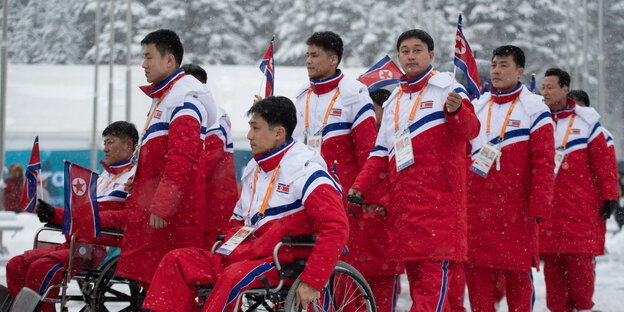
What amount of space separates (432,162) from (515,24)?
25237 millimetres

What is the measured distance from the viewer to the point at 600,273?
1020cm

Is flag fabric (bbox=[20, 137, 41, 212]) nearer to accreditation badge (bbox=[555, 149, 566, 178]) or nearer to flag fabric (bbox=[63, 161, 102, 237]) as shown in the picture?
flag fabric (bbox=[63, 161, 102, 237])

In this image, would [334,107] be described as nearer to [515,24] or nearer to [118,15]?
[118,15]

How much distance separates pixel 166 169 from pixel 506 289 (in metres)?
2.56

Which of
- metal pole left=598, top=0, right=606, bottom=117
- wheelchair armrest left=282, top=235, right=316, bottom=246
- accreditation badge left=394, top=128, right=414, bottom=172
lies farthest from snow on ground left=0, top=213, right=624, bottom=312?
wheelchair armrest left=282, top=235, right=316, bottom=246

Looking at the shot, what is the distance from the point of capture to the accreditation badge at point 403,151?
4.58 m

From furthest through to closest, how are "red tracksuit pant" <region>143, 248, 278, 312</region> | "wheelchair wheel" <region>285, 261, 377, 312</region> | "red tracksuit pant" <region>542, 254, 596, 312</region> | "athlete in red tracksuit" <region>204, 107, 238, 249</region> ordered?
1. "red tracksuit pant" <region>542, 254, 596, 312</region>
2. "athlete in red tracksuit" <region>204, 107, 238, 249</region>
3. "wheelchair wheel" <region>285, 261, 377, 312</region>
4. "red tracksuit pant" <region>143, 248, 278, 312</region>

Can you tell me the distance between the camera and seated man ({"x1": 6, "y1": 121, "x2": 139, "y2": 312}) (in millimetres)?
4875

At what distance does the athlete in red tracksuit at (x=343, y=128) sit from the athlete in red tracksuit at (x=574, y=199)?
6.21 ft

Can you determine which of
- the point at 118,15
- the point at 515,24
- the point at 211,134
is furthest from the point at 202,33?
the point at 211,134

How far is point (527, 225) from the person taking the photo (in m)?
5.39

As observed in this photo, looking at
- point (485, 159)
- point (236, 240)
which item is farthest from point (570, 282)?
point (236, 240)

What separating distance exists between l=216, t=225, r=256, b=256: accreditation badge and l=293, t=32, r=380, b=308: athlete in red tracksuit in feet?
4.42

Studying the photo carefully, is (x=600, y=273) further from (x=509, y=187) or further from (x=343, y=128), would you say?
(x=343, y=128)
